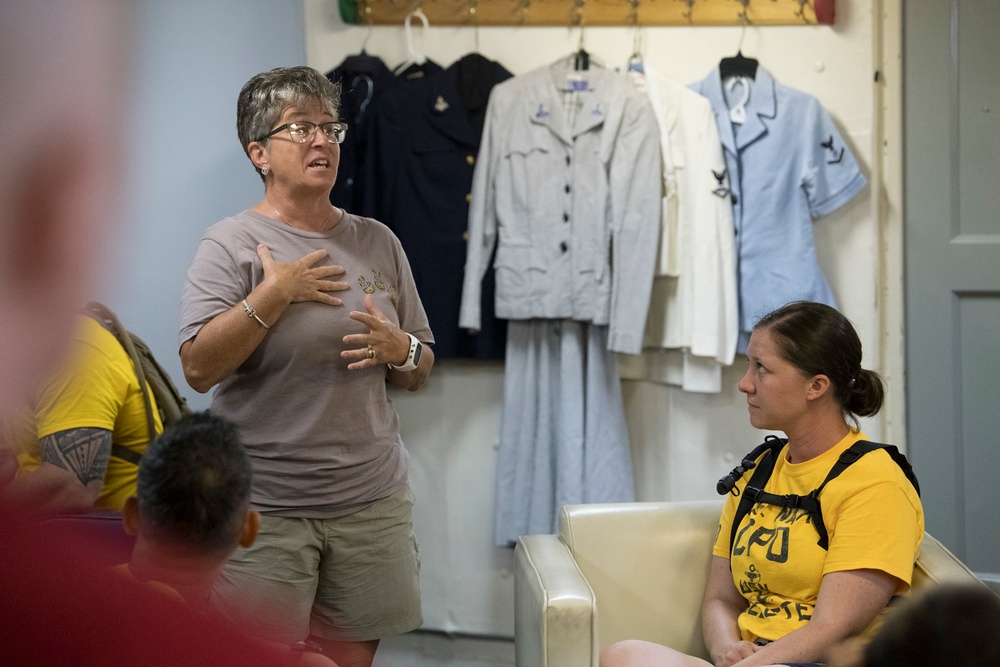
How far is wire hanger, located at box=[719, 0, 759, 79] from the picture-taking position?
2.55 meters

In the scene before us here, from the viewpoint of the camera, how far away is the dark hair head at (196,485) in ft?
1.18

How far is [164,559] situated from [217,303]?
40.6 inches

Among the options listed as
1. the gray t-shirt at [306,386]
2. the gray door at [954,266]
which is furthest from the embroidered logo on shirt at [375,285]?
the gray door at [954,266]

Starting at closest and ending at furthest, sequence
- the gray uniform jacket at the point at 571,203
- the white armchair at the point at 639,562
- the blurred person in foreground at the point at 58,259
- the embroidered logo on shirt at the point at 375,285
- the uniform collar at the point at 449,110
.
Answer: the blurred person in foreground at the point at 58,259 → the embroidered logo on shirt at the point at 375,285 → the white armchair at the point at 639,562 → the gray uniform jacket at the point at 571,203 → the uniform collar at the point at 449,110

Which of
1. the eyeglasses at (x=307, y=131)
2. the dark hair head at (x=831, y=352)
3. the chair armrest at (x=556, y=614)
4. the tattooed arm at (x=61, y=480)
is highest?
the eyeglasses at (x=307, y=131)

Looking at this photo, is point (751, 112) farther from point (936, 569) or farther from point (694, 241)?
point (936, 569)

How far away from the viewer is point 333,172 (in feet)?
4.42

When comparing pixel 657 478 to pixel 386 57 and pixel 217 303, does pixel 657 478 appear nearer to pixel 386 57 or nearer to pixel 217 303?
pixel 386 57

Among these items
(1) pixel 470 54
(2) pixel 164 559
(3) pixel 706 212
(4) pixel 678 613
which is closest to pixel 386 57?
(1) pixel 470 54

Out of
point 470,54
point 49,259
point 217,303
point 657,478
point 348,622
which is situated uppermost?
point 470,54

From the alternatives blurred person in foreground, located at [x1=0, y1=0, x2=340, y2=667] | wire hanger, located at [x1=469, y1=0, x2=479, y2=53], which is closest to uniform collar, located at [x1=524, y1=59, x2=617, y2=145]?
wire hanger, located at [x1=469, y1=0, x2=479, y2=53]

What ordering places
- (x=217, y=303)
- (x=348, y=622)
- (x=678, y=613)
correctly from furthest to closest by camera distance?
(x=678, y=613) → (x=348, y=622) → (x=217, y=303)

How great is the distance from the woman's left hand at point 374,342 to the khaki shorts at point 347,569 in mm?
262

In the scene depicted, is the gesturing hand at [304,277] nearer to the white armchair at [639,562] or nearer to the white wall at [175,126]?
the white armchair at [639,562]
